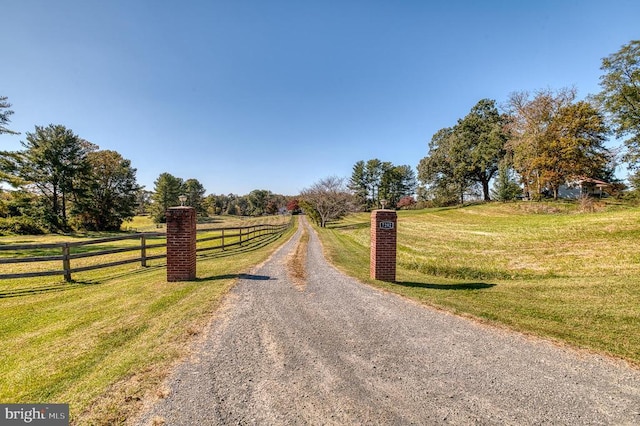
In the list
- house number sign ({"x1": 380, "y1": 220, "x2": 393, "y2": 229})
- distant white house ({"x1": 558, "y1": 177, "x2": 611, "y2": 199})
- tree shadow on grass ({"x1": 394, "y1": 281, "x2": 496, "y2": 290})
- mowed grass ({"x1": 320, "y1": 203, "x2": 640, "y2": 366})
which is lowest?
tree shadow on grass ({"x1": 394, "y1": 281, "x2": 496, "y2": 290})

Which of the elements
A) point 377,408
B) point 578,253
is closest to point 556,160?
point 578,253

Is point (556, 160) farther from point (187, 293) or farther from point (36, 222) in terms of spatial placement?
point (36, 222)

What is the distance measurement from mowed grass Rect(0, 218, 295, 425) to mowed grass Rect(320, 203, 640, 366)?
4.92 metres

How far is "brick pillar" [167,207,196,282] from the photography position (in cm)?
765

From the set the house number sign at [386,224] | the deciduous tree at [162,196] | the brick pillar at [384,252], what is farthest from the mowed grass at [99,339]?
the deciduous tree at [162,196]

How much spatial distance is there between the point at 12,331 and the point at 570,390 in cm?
833

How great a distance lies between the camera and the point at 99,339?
4.26m

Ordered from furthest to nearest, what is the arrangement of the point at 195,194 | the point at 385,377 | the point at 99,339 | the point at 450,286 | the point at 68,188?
1. the point at 195,194
2. the point at 68,188
3. the point at 450,286
4. the point at 99,339
5. the point at 385,377

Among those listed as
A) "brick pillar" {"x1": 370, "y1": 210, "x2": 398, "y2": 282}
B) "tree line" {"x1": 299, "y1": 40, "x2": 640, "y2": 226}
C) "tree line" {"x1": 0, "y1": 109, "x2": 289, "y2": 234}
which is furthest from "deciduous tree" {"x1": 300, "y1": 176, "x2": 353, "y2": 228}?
"brick pillar" {"x1": 370, "y1": 210, "x2": 398, "y2": 282}

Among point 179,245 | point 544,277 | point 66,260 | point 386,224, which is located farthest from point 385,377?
point 66,260

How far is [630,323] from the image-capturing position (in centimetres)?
492

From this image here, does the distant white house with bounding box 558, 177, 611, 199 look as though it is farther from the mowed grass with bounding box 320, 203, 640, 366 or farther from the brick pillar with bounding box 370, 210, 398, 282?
the brick pillar with bounding box 370, 210, 398, 282

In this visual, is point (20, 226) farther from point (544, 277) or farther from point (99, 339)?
point (544, 277)

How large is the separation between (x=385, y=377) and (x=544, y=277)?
27.8 ft
